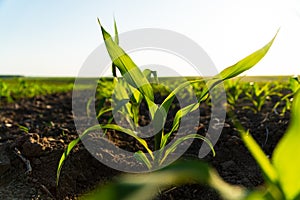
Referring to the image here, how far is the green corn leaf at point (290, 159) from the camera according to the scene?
49 cm

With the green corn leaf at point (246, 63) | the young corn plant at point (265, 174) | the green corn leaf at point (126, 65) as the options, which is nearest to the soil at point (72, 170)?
the green corn leaf at point (126, 65)

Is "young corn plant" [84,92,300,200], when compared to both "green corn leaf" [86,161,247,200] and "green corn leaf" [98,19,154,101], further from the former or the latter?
"green corn leaf" [98,19,154,101]

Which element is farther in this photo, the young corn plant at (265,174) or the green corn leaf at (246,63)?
the green corn leaf at (246,63)

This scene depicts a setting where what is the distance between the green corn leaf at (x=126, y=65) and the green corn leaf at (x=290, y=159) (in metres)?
0.82

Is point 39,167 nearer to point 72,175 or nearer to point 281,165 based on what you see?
point 72,175

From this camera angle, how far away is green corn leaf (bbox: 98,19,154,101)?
51.5 inches

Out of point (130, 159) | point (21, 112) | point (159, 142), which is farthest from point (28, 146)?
point (21, 112)

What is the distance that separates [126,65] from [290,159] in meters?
0.89

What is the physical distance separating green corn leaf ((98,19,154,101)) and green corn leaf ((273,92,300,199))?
82cm

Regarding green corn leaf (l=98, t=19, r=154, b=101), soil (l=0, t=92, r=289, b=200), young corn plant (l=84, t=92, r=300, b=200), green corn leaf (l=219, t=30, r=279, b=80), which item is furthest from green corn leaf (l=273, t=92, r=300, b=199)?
soil (l=0, t=92, r=289, b=200)

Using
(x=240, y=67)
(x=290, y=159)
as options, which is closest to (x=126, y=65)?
(x=240, y=67)

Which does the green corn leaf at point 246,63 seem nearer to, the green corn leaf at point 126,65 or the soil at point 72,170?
the green corn leaf at point 126,65

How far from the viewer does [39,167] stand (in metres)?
1.86

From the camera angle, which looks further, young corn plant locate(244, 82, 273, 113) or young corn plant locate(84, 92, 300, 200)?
young corn plant locate(244, 82, 273, 113)
